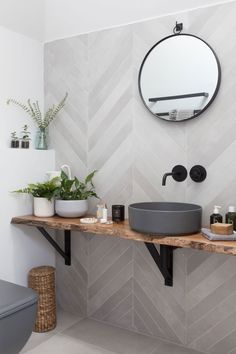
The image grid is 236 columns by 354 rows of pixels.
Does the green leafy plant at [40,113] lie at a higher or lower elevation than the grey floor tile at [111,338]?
higher

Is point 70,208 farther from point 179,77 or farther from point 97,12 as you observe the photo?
point 97,12

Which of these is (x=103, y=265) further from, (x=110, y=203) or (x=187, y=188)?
(x=187, y=188)

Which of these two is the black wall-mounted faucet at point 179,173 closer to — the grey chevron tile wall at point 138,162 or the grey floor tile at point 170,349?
the grey chevron tile wall at point 138,162

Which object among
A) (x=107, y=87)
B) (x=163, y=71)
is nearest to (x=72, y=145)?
(x=107, y=87)

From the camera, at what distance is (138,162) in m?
2.34

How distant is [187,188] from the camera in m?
2.16

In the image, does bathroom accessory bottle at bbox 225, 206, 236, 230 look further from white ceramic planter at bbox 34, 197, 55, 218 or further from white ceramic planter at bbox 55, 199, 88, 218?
white ceramic planter at bbox 34, 197, 55, 218

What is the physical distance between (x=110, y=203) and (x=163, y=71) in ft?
3.21

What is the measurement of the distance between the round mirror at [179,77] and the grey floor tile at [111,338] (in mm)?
1471

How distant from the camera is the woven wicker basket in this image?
2.37 metres

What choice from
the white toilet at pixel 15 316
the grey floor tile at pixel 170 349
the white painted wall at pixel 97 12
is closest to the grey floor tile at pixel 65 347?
the grey floor tile at pixel 170 349

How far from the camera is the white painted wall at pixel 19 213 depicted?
2379 mm

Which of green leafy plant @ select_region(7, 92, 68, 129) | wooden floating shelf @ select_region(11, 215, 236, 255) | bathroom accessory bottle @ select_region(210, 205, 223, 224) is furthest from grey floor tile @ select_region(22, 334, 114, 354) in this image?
green leafy plant @ select_region(7, 92, 68, 129)

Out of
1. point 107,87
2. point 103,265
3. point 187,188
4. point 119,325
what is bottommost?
point 119,325
